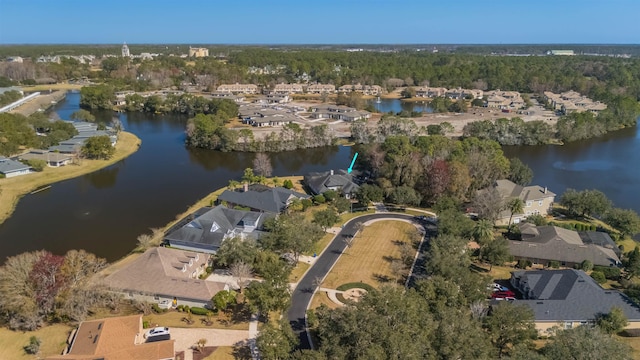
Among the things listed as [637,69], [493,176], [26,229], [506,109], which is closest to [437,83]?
[506,109]

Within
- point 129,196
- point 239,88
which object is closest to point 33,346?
point 129,196

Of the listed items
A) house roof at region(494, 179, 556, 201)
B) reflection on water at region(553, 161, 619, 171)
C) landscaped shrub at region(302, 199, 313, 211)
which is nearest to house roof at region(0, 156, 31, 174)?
landscaped shrub at region(302, 199, 313, 211)

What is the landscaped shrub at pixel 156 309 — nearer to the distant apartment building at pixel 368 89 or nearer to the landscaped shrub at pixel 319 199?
the landscaped shrub at pixel 319 199

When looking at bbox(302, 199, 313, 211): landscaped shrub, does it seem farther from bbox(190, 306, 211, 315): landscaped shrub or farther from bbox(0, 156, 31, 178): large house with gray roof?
bbox(0, 156, 31, 178): large house with gray roof

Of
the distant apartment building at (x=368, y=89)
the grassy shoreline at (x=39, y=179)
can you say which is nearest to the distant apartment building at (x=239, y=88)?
the distant apartment building at (x=368, y=89)

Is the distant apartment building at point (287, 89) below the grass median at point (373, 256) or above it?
above

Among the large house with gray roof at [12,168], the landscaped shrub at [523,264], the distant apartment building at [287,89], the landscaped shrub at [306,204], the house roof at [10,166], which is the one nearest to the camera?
the landscaped shrub at [523,264]

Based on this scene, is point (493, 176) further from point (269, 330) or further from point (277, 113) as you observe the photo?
point (277, 113)
